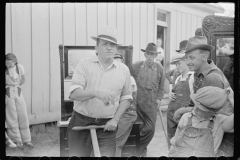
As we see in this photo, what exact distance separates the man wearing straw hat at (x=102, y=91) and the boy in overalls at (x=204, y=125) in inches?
19.9

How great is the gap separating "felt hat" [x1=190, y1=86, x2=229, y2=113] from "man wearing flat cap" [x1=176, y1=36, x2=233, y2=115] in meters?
0.12

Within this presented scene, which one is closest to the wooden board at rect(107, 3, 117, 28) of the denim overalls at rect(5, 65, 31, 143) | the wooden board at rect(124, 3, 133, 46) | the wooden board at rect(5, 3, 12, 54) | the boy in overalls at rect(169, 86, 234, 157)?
the wooden board at rect(124, 3, 133, 46)

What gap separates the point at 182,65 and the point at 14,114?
1865 mm

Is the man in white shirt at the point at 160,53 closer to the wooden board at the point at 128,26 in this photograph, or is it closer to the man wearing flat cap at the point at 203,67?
the wooden board at the point at 128,26

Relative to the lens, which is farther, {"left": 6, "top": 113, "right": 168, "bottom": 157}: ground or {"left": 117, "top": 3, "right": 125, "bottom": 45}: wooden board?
{"left": 117, "top": 3, "right": 125, "bottom": 45}: wooden board

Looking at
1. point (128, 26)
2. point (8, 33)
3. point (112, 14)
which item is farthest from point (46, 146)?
point (128, 26)

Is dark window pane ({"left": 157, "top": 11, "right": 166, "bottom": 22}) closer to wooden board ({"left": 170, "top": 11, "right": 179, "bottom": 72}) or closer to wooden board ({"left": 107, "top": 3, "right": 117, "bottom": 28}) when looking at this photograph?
wooden board ({"left": 170, "top": 11, "right": 179, "bottom": 72})

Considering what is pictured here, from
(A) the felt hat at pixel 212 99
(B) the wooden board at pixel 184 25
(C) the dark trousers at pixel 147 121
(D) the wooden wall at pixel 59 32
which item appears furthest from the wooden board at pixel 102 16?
(A) the felt hat at pixel 212 99

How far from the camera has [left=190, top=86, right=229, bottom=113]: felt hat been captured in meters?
1.86

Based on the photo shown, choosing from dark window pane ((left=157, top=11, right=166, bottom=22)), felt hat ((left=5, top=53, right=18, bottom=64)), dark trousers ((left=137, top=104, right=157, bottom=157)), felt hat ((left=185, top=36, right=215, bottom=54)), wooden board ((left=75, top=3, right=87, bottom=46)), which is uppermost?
dark window pane ((left=157, top=11, right=166, bottom=22))

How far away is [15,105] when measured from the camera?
7.97 ft

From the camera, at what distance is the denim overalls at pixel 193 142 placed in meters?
1.94
